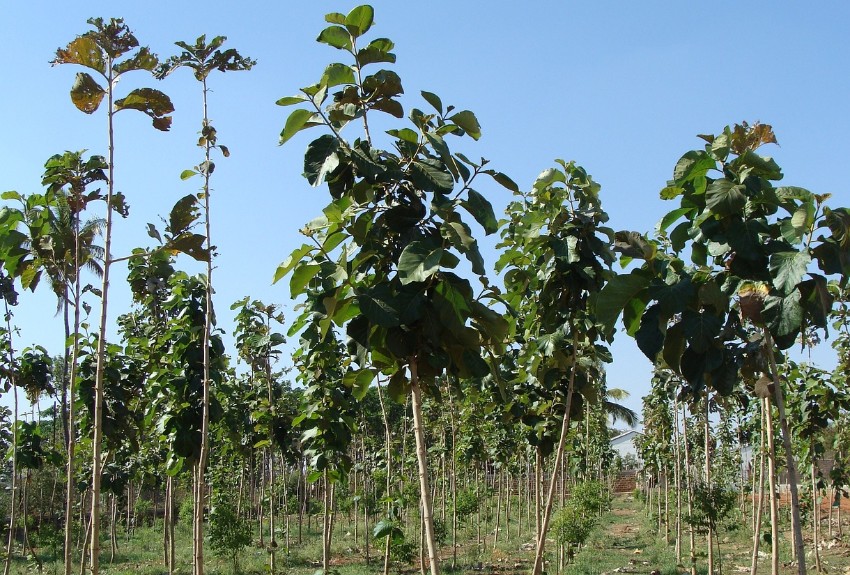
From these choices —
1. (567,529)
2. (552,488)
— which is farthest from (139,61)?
(567,529)

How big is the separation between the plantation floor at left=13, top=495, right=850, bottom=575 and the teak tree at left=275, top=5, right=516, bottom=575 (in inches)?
417

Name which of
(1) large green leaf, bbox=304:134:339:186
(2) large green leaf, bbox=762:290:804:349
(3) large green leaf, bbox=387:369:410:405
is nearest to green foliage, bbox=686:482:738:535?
(2) large green leaf, bbox=762:290:804:349

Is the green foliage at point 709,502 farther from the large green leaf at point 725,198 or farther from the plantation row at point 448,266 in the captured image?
the large green leaf at point 725,198

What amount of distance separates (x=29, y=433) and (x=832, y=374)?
44.8 feet

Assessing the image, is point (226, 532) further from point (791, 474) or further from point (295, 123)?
point (295, 123)

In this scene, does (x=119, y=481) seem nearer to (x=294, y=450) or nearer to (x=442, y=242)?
(x=294, y=450)

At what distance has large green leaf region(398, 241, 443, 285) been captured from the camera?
10.5 feet

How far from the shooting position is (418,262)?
10.7 feet

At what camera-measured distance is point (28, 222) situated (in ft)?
21.8

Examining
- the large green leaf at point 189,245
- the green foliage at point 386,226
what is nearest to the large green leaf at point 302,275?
the green foliage at point 386,226

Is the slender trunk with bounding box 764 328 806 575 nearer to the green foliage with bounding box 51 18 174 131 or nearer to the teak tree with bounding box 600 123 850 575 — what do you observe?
the teak tree with bounding box 600 123 850 575

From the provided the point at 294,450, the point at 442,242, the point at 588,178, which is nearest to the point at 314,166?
the point at 442,242

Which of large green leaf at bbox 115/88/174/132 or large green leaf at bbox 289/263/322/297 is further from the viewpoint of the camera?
large green leaf at bbox 115/88/174/132

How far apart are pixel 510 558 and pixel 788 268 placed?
1596 cm
